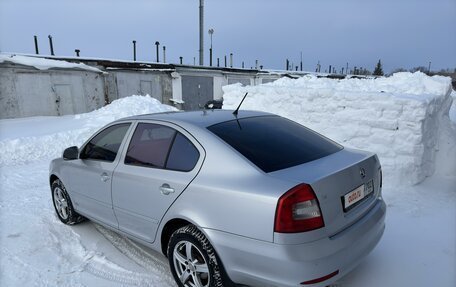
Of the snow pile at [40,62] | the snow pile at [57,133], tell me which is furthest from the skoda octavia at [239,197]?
the snow pile at [40,62]

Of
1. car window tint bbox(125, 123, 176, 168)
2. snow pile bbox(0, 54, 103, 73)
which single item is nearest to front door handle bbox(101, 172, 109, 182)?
car window tint bbox(125, 123, 176, 168)

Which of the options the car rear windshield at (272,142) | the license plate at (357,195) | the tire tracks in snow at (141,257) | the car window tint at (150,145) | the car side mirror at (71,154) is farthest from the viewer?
the car side mirror at (71,154)

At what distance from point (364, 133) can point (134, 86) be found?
43.1ft

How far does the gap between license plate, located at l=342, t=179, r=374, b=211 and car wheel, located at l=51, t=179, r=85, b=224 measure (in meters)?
3.31

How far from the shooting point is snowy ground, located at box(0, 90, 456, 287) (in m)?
2.93

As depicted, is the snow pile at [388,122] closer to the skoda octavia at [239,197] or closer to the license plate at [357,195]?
the skoda octavia at [239,197]

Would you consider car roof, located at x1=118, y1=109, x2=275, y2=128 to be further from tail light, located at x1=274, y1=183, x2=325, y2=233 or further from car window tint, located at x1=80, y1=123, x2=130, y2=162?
tail light, located at x1=274, y1=183, x2=325, y2=233

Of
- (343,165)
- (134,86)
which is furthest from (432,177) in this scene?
(134,86)

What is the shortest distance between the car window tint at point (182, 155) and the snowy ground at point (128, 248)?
1118 mm

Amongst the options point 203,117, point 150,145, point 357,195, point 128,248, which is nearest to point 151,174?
point 150,145

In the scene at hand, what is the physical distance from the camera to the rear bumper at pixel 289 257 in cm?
203

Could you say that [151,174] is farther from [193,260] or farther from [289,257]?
[289,257]

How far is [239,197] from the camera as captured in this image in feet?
7.20

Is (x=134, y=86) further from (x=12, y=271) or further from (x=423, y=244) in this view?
(x=423, y=244)
